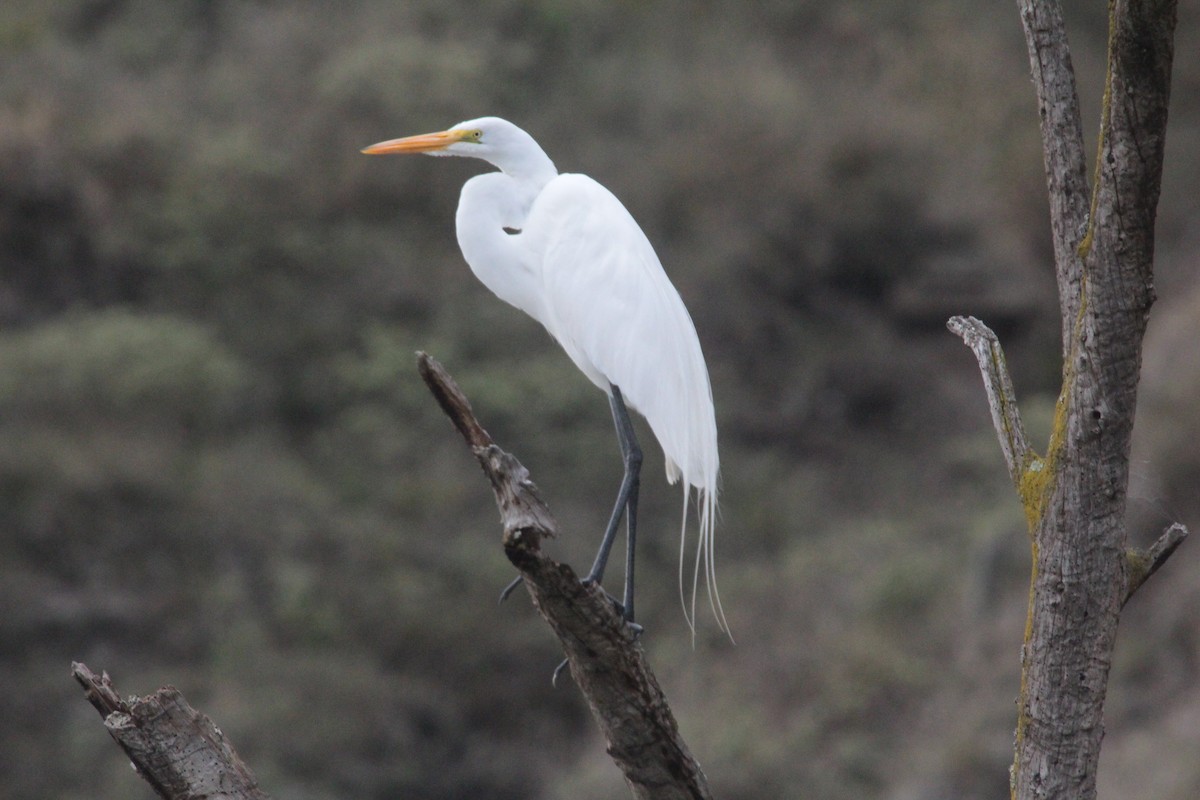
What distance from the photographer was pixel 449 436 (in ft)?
36.7

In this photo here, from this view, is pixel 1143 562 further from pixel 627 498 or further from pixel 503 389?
pixel 503 389

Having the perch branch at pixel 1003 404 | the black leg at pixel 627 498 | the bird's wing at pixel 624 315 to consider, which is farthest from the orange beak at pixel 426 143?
the perch branch at pixel 1003 404

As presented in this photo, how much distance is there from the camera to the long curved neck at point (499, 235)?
3758 mm

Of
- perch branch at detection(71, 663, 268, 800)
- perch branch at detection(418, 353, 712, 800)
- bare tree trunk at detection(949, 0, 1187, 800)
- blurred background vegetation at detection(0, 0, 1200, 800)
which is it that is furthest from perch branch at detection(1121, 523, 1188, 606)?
blurred background vegetation at detection(0, 0, 1200, 800)

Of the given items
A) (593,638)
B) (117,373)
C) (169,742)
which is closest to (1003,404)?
(593,638)

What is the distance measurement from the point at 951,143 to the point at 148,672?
8.20 meters

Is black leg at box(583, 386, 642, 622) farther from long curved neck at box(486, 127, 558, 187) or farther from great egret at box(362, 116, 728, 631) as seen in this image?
long curved neck at box(486, 127, 558, 187)

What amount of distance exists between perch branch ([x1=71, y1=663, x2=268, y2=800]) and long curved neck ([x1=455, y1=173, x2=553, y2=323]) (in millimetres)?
1541

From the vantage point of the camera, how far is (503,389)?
35.5 ft

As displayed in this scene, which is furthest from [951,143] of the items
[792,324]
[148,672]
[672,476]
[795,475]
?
[672,476]

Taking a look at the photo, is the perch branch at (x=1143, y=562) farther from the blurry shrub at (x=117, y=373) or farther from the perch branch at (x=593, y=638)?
the blurry shrub at (x=117, y=373)

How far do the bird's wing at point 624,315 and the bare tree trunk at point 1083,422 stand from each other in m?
0.96

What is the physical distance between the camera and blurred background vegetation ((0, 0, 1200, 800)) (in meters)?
9.44

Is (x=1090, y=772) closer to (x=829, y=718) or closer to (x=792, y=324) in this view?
(x=829, y=718)
